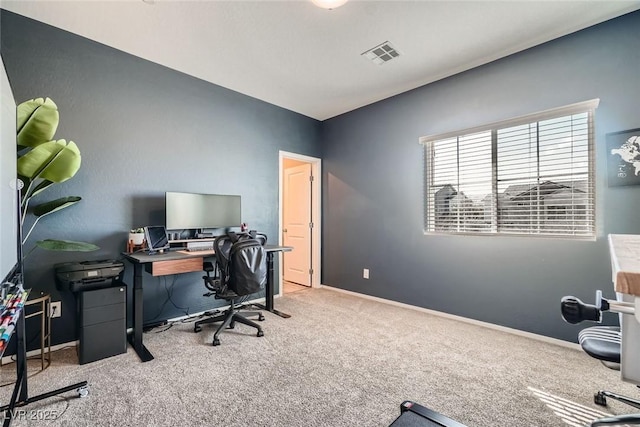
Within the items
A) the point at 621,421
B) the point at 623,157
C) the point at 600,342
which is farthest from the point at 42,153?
the point at 623,157

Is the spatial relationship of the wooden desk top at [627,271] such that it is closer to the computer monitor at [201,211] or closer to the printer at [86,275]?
the printer at [86,275]

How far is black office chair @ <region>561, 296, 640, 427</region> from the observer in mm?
1027

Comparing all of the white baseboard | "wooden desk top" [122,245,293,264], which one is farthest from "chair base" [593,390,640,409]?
"wooden desk top" [122,245,293,264]

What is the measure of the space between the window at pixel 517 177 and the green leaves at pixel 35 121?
11.4 feet

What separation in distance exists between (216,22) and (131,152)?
1500 mm

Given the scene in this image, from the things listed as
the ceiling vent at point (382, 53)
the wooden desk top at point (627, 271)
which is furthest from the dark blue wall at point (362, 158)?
the wooden desk top at point (627, 271)

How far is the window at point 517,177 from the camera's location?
8.02 feet

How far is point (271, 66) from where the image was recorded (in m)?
3.00

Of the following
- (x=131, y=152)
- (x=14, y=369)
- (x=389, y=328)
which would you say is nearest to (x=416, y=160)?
(x=389, y=328)

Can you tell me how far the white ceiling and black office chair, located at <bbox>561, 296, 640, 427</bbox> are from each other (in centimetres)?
222

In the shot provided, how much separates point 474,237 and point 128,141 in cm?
371

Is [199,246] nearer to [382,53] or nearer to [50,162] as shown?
[50,162]

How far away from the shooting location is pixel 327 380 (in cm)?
196

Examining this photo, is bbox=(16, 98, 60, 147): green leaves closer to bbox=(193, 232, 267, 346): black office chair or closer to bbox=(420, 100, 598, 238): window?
bbox=(193, 232, 267, 346): black office chair
